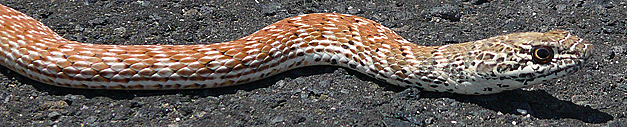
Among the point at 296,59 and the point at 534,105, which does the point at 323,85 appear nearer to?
the point at 296,59

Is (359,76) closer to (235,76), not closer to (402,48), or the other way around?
(402,48)

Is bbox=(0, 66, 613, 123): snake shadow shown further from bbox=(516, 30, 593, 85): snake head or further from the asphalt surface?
bbox=(516, 30, 593, 85): snake head

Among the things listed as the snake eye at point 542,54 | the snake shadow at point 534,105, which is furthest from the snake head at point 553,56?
the snake shadow at point 534,105

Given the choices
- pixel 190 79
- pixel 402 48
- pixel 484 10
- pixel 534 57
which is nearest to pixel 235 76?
pixel 190 79

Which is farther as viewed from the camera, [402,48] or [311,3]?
[311,3]

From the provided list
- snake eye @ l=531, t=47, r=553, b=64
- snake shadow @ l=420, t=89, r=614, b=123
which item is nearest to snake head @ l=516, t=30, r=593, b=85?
snake eye @ l=531, t=47, r=553, b=64

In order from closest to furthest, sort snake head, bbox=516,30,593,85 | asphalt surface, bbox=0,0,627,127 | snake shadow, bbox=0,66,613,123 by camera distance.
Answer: snake head, bbox=516,30,593,85, asphalt surface, bbox=0,0,627,127, snake shadow, bbox=0,66,613,123

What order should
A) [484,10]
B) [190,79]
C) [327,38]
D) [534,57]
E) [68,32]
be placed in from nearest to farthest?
1. [534,57]
2. [190,79]
3. [327,38]
4. [68,32]
5. [484,10]

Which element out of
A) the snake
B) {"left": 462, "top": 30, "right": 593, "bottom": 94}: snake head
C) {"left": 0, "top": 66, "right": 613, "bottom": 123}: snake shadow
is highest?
{"left": 462, "top": 30, "right": 593, "bottom": 94}: snake head
